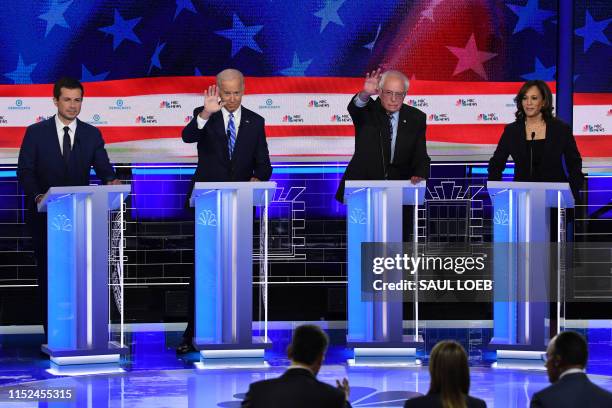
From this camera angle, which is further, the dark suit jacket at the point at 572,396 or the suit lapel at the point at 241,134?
the suit lapel at the point at 241,134

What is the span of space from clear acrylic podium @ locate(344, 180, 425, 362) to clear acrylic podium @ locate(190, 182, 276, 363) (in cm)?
48

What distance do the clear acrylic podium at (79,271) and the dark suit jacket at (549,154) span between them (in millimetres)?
2084

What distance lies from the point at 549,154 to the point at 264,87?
2.49 metres

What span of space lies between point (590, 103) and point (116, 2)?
135 inches

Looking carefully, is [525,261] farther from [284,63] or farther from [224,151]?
[284,63]

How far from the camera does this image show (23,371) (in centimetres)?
594

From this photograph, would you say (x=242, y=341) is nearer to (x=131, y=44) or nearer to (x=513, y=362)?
(x=513, y=362)

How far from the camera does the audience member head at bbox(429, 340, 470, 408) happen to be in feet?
10.1

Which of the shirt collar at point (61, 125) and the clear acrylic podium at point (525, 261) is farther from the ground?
the shirt collar at point (61, 125)

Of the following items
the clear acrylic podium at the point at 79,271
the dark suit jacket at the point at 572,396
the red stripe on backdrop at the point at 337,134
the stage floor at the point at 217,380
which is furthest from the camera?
the red stripe on backdrop at the point at 337,134

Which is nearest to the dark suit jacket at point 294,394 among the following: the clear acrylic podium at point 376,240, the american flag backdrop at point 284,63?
the clear acrylic podium at point 376,240

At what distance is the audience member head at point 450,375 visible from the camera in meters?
3.08

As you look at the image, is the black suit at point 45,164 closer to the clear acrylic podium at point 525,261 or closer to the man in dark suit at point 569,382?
the clear acrylic podium at point 525,261

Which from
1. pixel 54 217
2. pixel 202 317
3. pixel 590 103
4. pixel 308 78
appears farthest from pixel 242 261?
pixel 590 103
